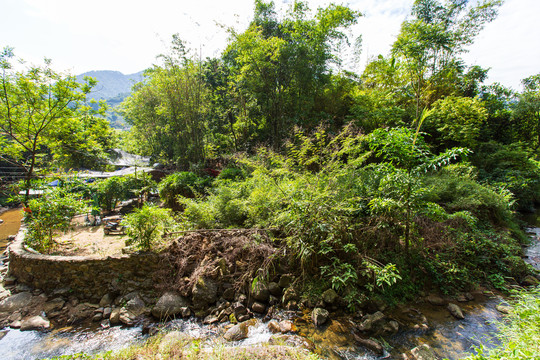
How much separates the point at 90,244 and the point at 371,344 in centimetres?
649

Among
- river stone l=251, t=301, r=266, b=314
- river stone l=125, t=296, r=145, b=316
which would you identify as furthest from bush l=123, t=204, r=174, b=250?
river stone l=251, t=301, r=266, b=314

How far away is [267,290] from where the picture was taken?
3.87m

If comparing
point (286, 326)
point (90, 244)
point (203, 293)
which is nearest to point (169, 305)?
point (203, 293)

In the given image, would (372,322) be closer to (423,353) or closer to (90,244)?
(423,353)

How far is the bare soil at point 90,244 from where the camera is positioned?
5070 millimetres

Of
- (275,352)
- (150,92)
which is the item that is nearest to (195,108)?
(150,92)

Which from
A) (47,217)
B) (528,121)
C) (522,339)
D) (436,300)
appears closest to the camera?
(522,339)

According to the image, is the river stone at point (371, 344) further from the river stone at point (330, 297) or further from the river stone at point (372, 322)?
the river stone at point (330, 297)

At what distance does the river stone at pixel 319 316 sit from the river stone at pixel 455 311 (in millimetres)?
1952

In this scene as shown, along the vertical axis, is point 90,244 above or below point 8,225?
above

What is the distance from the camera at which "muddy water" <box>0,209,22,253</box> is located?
23.7ft

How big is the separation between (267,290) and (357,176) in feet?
9.27

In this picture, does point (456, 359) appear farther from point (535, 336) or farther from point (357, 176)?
point (357, 176)

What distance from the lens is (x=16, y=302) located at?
3.99 meters
